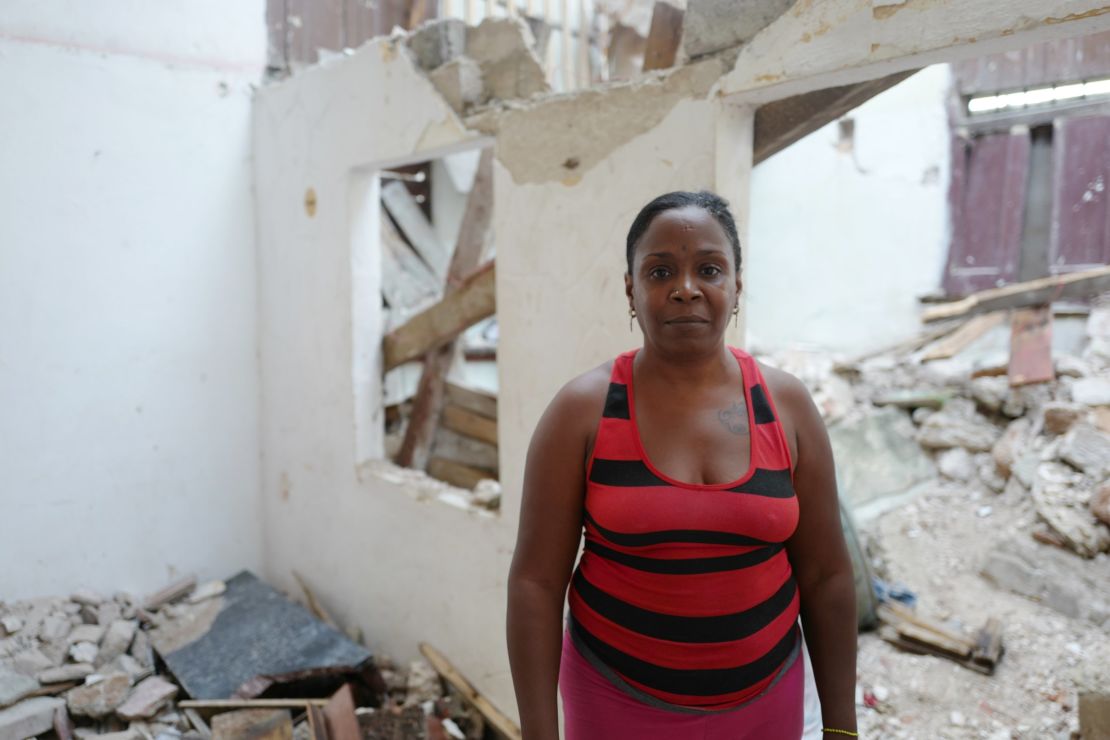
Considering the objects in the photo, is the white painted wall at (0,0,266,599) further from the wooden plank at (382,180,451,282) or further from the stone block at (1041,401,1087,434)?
the stone block at (1041,401,1087,434)

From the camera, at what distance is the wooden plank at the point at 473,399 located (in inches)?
152

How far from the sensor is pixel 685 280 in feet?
4.44

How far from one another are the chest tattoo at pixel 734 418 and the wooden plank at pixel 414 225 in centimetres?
428

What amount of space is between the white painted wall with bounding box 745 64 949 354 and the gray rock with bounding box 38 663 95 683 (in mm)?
5311

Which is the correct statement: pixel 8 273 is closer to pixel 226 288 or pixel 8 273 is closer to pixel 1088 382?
pixel 226 288

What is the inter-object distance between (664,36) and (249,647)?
3.24 meters

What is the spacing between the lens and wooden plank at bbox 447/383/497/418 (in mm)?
3855

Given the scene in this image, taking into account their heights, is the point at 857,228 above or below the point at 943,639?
above

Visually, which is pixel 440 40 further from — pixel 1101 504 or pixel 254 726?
pixel 1101 504

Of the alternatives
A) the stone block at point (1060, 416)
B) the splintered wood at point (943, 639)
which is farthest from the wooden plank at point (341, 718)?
the stone block at point (1060, 416)

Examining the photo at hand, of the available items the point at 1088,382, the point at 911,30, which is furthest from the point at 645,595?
the point at 1088,382

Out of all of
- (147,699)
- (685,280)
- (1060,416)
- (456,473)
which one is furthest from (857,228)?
(147,699)

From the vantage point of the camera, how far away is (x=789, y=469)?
1.40 m

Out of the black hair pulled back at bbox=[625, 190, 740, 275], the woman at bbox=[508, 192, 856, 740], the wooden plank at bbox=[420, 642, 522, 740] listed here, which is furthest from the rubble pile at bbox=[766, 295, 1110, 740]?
the black hair pulled back at bbox=[625, 190, 740, 275]
